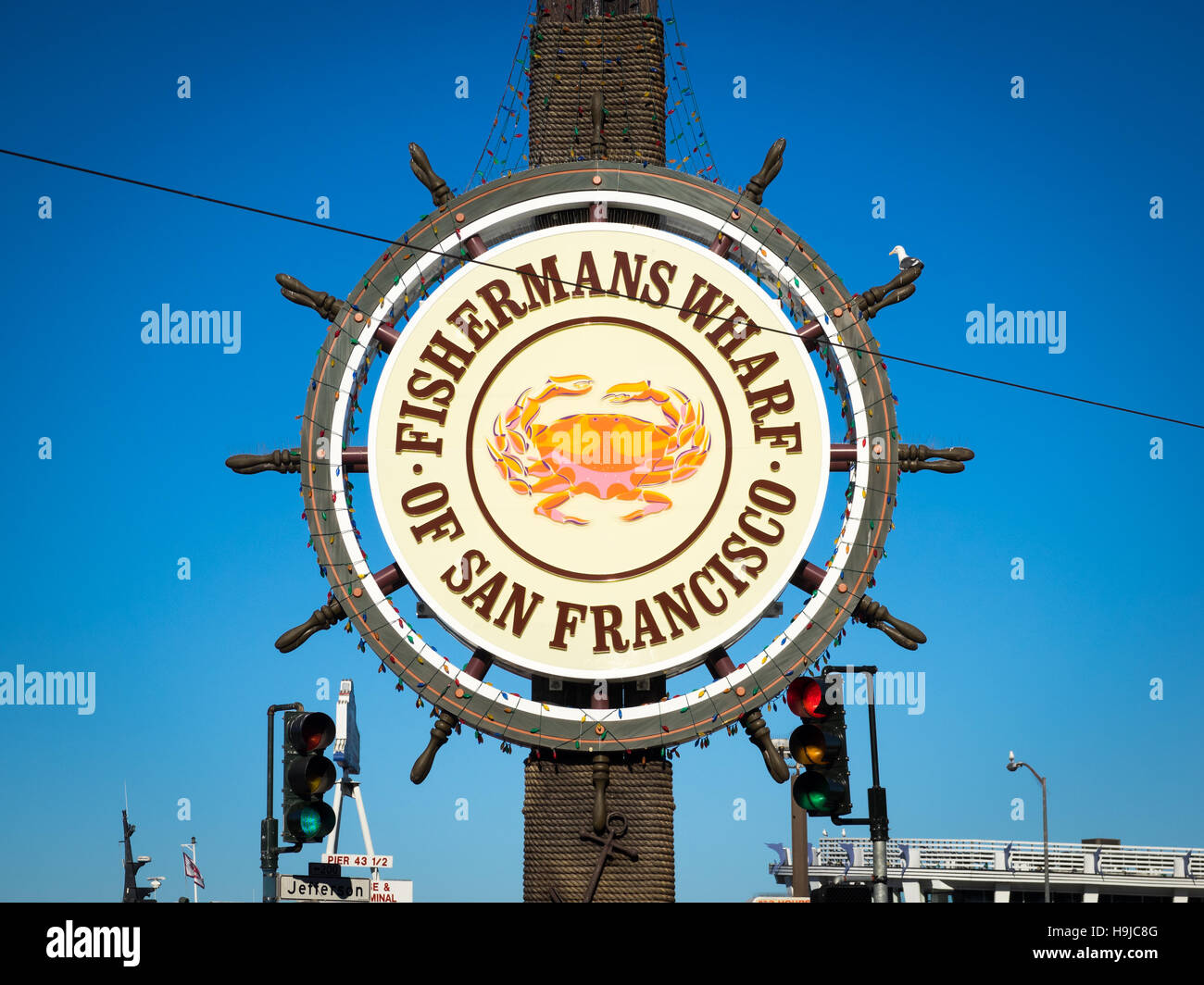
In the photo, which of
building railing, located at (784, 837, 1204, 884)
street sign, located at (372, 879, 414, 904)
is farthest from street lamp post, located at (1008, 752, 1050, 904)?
street sign, located at (372, 879, 414, 904)

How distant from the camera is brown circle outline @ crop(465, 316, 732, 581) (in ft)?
57.1

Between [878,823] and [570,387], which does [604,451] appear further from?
[878,823]

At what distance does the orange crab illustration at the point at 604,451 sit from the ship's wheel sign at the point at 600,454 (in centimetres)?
3

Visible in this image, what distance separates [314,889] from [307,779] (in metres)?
2.51

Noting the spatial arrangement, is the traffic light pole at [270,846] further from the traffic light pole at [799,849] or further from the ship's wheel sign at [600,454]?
the traffic light pole at [799,849]

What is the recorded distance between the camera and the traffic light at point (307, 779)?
1212cm

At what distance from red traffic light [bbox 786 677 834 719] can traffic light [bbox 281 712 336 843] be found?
3.93m

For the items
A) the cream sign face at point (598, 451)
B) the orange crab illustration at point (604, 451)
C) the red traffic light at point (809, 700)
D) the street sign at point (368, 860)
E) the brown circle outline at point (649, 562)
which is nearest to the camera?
the red traffic light at point (809, 700)

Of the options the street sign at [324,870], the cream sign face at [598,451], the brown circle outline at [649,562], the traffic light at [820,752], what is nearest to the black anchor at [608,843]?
the cream sign face at [598,451]

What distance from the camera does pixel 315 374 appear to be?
1781cm

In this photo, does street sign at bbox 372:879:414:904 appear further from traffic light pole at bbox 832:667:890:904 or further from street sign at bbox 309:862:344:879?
traffic light pole at bbox 832:667:890:904

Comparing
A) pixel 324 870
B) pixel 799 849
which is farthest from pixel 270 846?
pixel 799 849
